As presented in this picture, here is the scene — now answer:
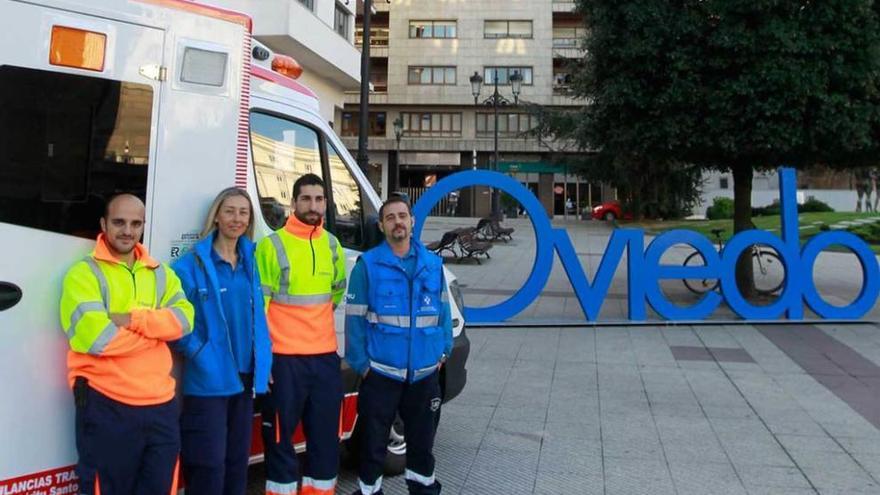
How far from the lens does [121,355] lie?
265 centimetres

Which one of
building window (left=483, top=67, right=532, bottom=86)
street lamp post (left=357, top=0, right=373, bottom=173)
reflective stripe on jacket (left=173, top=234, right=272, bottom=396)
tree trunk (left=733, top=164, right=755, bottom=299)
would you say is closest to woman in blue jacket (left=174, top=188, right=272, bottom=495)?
reflective stripe on jacket (left=173, top=234, right=272, bottom=396)

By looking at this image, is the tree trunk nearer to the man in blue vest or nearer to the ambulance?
the man in blue vest

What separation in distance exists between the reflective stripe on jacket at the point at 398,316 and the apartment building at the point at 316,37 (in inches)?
604

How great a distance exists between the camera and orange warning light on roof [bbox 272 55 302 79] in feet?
13.2

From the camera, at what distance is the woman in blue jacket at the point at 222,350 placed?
2.98m

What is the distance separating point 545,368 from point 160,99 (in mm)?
5430

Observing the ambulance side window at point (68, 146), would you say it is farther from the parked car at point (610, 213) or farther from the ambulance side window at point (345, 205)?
the parked car at point (610, 213)

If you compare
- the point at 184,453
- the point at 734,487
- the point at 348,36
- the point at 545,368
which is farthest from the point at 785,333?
the point at 348,36

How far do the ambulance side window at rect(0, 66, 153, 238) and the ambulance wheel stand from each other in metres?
2.28

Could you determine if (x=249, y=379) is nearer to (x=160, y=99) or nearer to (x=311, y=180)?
(x=311, y=180)

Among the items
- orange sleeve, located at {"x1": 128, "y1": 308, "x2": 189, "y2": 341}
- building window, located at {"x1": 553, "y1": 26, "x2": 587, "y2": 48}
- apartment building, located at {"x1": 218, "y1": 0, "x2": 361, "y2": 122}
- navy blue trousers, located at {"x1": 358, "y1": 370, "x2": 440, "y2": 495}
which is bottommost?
navy blue trousers, located at {"x1": 358, "y1": 370, "x2": 440, "y2": 495}

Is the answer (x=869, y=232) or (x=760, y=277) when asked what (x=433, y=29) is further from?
(x=760, y=277)

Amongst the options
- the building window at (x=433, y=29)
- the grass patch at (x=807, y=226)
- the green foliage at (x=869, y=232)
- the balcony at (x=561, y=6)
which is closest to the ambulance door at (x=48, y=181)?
the grass patch at (x=807, y=226)

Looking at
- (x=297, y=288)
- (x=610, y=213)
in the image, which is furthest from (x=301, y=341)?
(x=610, y=213)
